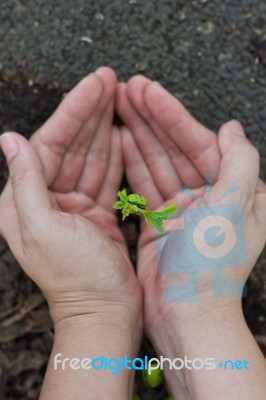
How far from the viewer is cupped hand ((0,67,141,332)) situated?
5.77 ft

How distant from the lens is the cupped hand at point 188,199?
1872 mm

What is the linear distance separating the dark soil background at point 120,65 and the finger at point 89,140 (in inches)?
8.2

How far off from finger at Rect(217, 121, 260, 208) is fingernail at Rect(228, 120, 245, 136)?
0.01m

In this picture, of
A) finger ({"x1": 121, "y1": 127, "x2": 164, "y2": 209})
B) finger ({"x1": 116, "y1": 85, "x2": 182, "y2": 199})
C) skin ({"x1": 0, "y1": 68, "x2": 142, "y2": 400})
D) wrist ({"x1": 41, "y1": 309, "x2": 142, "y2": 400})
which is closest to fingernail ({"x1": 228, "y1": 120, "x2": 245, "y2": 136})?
finger ({"x1": 116, "y1": 85, "x2": 182, "y2": 199})

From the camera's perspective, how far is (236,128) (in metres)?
2.08

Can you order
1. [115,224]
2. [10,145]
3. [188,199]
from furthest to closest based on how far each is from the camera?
[115,224], [188,199], [10,145]

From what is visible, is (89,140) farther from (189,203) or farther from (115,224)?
(189,203)

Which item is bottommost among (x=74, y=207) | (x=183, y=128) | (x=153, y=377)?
(x=153, y=377)

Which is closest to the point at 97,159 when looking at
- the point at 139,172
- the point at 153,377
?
the point at 139,172

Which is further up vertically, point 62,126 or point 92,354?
point 62,126

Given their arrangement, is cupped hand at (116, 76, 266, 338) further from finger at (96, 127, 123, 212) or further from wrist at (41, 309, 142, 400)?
wrist at (41, 309, 142, 400)

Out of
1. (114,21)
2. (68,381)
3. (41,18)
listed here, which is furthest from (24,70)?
(68,381)

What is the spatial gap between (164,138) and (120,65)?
1.34 ft

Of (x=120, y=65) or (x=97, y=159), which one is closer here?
(x=97, y=159)
